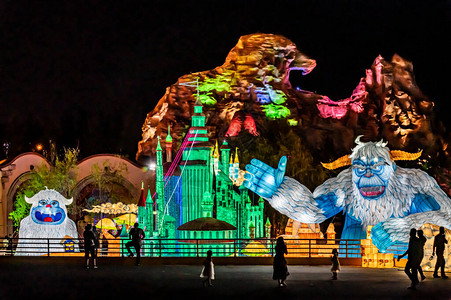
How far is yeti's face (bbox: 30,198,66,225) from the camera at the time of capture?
28406 mm

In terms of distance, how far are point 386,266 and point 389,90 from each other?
34.4m

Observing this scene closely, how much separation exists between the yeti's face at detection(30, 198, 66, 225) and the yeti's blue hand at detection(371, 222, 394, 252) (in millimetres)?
12070

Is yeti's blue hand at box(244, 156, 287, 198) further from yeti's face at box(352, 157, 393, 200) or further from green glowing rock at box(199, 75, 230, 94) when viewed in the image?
green glowing rock at box(199, 75, 230, 94)

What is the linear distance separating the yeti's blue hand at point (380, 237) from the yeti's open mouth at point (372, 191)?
1.26 metres

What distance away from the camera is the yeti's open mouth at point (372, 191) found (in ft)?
73.6

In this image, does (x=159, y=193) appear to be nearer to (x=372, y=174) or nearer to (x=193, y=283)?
(x=372, y=174)

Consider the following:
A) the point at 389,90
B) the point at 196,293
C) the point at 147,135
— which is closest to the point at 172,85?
the point at 147,135

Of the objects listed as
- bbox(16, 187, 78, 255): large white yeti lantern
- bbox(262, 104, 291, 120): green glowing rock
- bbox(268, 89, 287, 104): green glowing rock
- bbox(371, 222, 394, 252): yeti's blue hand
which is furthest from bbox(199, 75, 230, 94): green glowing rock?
bbox(371, 222, 394, 252): yeti's blue hand

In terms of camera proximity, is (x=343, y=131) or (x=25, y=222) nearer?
(x=25, y=222)

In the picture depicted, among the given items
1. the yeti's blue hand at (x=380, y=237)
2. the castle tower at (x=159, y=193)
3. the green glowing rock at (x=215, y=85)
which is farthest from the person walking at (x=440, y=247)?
the green glowing rock at (x=215, y=85)

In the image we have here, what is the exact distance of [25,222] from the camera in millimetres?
28625

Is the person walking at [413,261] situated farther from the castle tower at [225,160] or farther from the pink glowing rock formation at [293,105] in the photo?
the pink glowing rock formation at [293,105]

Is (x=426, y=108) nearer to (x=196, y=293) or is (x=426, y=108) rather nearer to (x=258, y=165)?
(x=258, y=165)

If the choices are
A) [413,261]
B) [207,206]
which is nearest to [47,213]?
[207,206]
